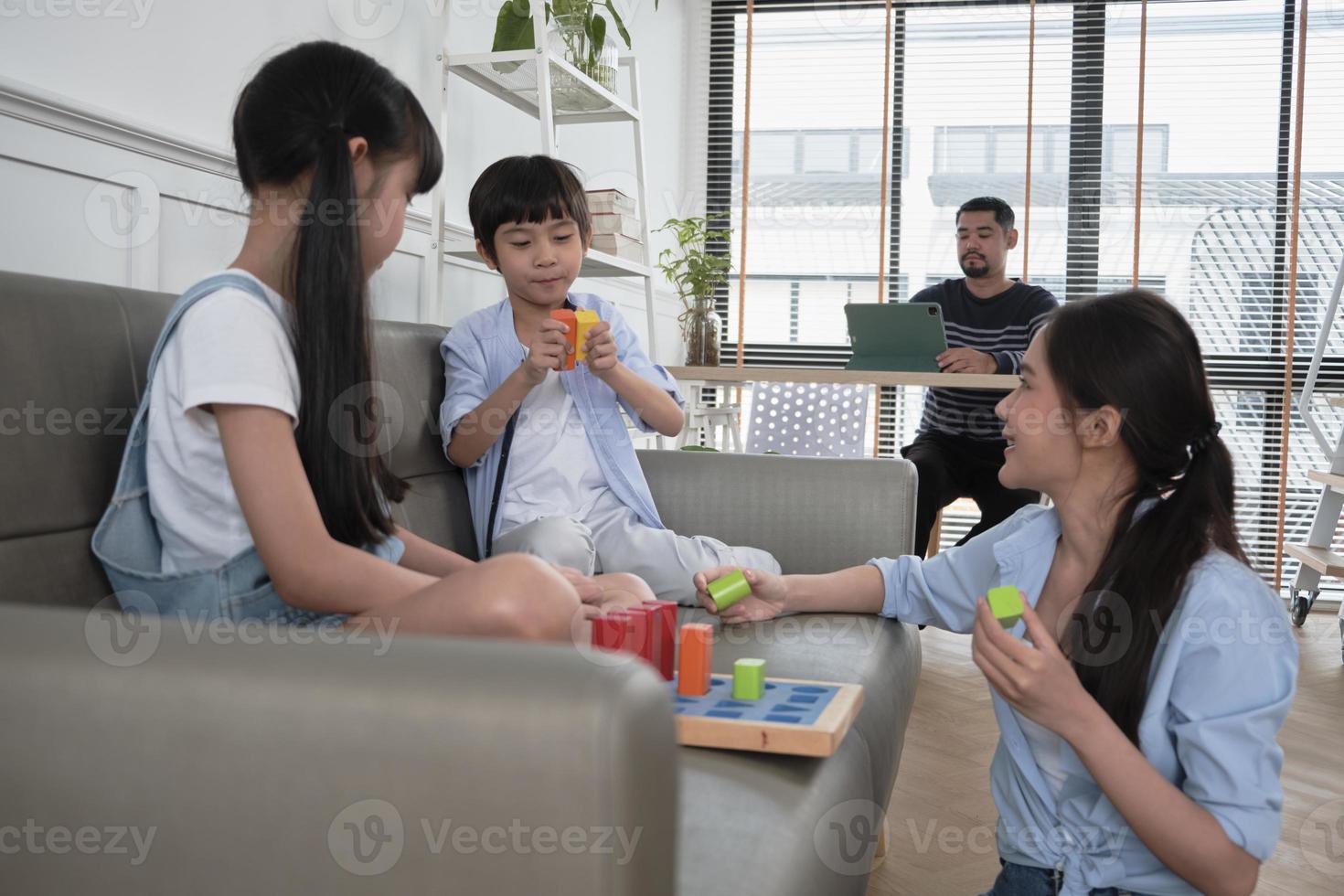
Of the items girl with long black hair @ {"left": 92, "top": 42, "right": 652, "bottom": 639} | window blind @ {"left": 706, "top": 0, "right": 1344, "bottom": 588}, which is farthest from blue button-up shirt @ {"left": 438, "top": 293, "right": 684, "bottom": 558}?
window blind @ {"left": 706, "top": 0, "right": 1344, "bottom": 588}

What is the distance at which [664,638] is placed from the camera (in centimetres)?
113

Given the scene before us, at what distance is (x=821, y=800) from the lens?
34.7 inches

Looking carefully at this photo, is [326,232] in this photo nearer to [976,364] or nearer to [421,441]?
[421,441]

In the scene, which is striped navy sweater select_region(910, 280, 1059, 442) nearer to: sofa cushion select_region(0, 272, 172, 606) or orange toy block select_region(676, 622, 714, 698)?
orange toy block select_region(676, 622, 714, 698)

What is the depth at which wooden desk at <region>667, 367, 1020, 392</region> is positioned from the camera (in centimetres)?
297

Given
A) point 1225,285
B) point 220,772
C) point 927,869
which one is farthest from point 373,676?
point 1225,285

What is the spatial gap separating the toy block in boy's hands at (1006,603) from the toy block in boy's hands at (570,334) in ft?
2.83

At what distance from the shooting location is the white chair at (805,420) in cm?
379

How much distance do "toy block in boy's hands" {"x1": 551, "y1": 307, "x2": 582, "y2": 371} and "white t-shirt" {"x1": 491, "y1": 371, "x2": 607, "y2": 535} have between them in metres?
0.16

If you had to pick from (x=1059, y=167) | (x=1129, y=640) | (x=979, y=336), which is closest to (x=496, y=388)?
(x=1129, y=640)

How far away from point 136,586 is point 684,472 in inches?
42.2

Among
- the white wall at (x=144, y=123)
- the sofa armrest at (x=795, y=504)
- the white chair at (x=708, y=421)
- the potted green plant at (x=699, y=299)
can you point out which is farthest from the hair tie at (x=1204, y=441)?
the potted green plant at (x=699, y=299)

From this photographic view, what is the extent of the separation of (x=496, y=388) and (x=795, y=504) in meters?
0.54

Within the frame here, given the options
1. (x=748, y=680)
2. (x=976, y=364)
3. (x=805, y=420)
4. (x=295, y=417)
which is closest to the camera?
(x=295, y=417)
